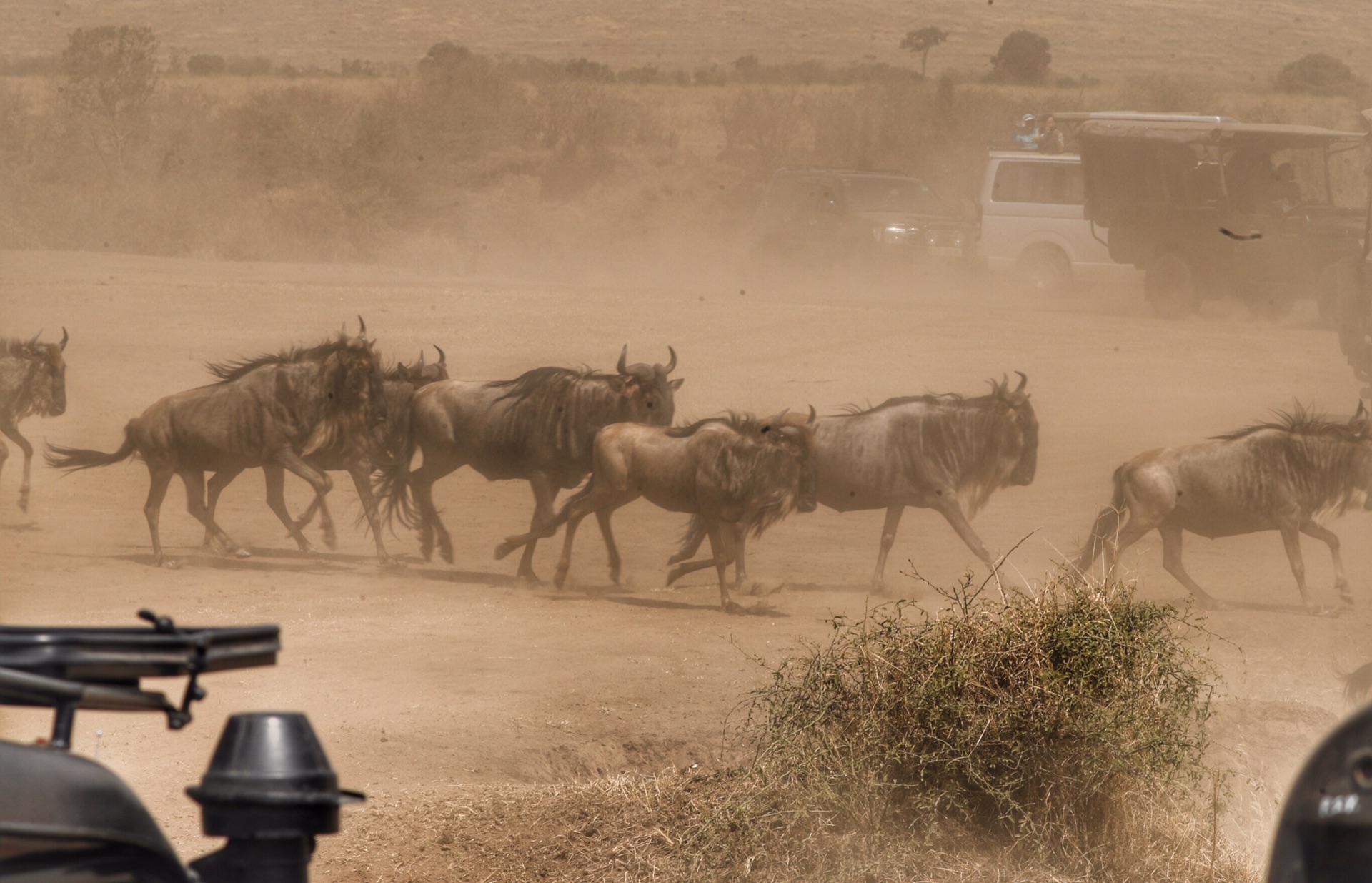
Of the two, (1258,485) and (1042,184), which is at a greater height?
(1042,184)

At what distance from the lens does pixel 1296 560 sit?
10078mm

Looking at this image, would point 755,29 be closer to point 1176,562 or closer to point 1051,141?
point 1051,141

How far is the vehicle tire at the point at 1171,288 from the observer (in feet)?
→ 71.7

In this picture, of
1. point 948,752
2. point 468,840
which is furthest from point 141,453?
point 948,752

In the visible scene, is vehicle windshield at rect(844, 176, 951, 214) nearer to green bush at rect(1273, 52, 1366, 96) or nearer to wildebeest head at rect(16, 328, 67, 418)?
wildebeest head at rect(16, 328, 67, 418)

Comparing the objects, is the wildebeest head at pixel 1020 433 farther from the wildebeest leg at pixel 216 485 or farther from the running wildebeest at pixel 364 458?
the wildebeest leg at pixel 216 485

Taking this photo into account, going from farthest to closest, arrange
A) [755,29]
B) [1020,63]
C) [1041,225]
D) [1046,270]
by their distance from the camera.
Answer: [755,29]
[1020,63]
[1046,270]
[1041,225]

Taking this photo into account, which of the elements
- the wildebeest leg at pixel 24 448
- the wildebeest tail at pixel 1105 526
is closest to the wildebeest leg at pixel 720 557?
the wildebeest tail at pixel 1105 526

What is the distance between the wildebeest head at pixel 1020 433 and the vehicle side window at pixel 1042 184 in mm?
12448

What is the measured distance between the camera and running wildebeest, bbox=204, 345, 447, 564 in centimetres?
1154

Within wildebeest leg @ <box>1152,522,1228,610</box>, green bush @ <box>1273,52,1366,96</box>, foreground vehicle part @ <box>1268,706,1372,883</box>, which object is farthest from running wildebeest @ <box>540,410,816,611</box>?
green bush @ <box>1273,52,1366,96</box>

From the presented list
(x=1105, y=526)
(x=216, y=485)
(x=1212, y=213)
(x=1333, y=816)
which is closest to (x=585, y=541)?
(x=216, y=485)

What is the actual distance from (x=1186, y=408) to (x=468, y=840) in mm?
14398

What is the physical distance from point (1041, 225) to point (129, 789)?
22308mm
